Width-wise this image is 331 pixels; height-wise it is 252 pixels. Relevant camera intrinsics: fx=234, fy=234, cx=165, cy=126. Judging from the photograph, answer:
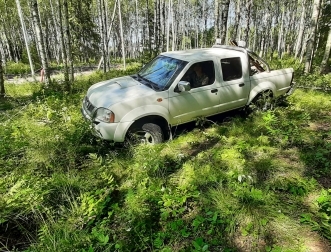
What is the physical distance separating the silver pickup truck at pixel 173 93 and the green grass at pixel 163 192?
43 cm

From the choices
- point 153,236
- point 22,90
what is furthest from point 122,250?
point 22,90

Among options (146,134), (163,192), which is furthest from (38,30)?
(163,192)

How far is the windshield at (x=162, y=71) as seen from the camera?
5.01 m

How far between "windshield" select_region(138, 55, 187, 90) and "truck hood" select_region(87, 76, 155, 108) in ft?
1.02

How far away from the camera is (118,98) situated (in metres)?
4.55

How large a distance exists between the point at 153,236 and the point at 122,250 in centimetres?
40

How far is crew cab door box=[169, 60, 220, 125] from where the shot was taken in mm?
4984

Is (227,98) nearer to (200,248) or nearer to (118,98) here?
(118,98)

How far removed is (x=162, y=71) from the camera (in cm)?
533

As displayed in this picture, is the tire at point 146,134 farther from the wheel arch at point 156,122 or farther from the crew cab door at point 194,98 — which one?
the crew cab door at point 194,98

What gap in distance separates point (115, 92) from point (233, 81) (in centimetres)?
288

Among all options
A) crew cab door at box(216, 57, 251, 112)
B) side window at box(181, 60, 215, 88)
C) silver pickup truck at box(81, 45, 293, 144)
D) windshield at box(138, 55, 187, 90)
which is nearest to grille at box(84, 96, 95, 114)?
silver pickup truck at box(81, 45, 293, 144)

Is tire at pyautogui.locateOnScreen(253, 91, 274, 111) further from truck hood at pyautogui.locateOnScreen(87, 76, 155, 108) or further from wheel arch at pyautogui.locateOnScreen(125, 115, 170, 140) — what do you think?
truck hood at pyautogui.locateOnScreen(87, 76, 155, 108)

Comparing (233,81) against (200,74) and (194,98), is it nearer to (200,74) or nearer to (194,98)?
(200,74)
